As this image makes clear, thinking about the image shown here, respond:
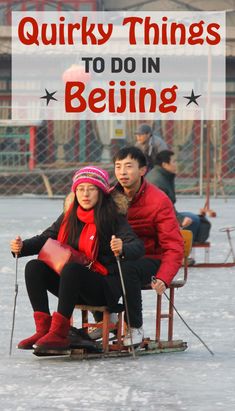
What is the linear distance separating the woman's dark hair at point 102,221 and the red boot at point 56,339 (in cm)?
46

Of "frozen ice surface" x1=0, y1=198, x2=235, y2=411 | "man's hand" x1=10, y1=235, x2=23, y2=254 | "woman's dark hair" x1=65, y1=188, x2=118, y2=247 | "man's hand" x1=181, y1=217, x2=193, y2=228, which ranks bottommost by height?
"frozen ice surface" x1=0, y1=198, x2=235, y2=411

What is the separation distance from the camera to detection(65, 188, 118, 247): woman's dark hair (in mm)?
7121

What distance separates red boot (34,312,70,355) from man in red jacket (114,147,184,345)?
1.24ft

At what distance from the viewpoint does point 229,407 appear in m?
5.58

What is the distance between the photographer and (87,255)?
23.2 feet

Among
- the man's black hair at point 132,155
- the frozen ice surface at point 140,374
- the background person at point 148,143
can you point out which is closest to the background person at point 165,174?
the background person at point 148,143

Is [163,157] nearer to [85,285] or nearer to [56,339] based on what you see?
[85,285]

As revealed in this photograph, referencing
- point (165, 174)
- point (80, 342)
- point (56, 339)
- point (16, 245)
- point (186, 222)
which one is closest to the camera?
point (56, 339)

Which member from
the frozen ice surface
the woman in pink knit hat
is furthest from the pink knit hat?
the frozen ice surface

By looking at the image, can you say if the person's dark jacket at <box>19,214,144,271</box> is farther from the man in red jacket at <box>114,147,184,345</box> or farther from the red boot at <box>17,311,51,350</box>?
the red boot at <box>17,311,51,350</box>

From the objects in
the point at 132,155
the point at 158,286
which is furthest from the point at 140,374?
the point at 132,155

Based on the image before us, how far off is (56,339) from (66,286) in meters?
0.25

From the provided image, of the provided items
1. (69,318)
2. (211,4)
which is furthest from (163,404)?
(211,4)

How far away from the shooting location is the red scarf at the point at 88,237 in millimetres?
7078
